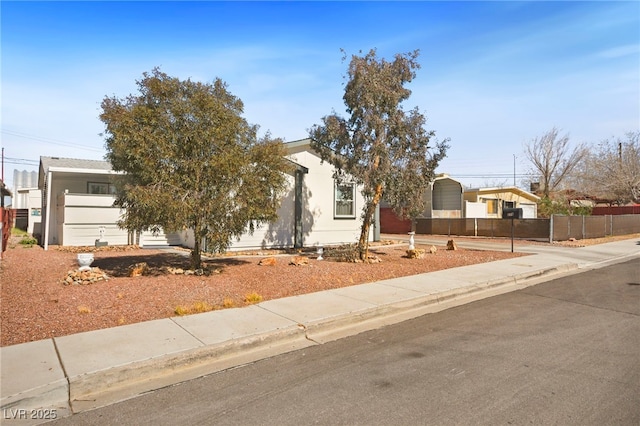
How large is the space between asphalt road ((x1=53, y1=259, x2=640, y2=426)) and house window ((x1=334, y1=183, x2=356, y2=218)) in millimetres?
10602

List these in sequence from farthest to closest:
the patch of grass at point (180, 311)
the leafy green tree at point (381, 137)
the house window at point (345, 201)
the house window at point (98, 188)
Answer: the house window at point (98, 188)
the house window at point (345, 201)
the leafy green tree at point (381, 137)
the patch of grass at point (180, 311)

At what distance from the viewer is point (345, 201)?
17297 mm

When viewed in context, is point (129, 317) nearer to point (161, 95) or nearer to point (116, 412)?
point (116, 412)

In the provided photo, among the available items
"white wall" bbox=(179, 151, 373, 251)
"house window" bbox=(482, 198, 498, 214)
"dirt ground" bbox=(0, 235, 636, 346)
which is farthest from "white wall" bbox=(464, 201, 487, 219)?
"dirt ground" bbox=(0, 235, 636, 346)

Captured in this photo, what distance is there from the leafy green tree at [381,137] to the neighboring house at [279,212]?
2809 millimetres

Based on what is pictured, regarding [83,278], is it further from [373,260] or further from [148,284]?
[373,260]

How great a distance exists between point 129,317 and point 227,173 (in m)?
3.33

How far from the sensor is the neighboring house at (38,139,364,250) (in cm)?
1555

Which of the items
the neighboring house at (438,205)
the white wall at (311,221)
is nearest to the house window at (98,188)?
the white wall at (311,221)

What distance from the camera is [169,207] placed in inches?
313

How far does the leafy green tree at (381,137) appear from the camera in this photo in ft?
37.7

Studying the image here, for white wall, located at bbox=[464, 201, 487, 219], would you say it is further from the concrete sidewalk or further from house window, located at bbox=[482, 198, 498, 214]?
the concrete sidewalk

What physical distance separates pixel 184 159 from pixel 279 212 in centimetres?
708

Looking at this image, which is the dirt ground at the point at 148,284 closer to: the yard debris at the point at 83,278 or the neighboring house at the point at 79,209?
the yard debris at the point at 83,278
